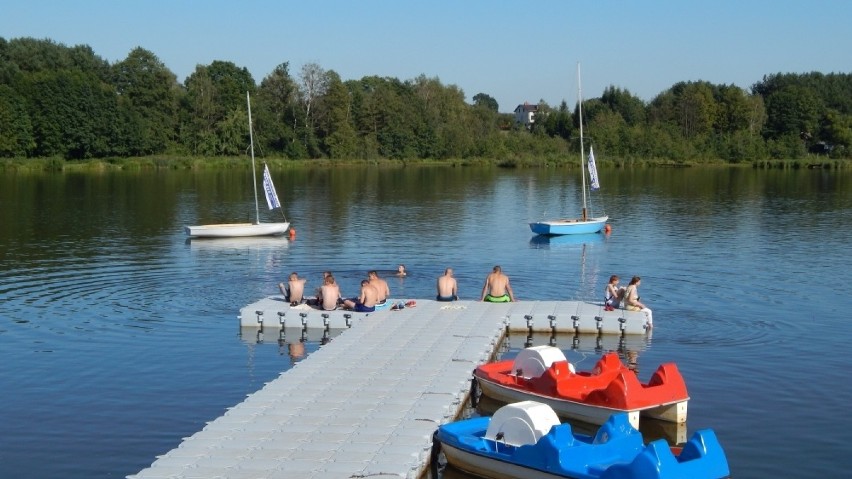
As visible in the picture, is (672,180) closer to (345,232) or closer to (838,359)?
(345,232)

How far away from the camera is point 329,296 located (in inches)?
1175

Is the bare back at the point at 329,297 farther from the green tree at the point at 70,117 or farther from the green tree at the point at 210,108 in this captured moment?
the green tree at the point at 210,108

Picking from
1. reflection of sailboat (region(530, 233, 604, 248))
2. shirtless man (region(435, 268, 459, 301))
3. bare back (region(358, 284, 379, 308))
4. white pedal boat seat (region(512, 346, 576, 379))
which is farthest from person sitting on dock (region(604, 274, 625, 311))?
reflection of sailboat (region(530, 233, 604, 248))

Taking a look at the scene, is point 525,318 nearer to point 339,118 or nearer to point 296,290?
point 296,290

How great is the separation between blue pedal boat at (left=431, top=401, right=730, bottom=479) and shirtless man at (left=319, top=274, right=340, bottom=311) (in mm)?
12928

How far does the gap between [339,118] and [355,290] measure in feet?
371

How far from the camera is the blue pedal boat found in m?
14.9

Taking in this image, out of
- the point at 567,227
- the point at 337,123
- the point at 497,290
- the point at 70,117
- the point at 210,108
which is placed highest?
the point at 210,108

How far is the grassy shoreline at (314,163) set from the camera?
392 ft

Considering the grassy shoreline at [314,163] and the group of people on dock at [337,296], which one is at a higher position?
the grassy shoreline at [314,163]

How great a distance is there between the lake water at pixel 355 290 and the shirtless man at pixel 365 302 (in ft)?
7.70

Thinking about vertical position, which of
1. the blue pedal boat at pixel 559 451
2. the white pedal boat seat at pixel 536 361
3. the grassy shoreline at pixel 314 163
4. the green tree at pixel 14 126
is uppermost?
the green tree at pixel 14 126

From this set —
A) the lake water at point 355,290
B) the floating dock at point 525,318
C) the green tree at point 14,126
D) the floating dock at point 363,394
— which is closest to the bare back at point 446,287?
the floating dock at point 363,394

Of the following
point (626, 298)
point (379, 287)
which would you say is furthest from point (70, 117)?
point (626, 298)
